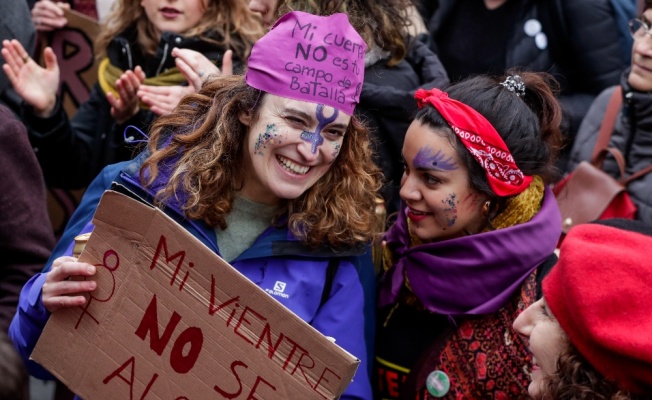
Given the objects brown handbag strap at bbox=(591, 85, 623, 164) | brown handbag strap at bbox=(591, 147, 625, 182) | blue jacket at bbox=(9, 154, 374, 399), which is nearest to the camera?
blue jacket at bbox=(9, 154, 374, 399)

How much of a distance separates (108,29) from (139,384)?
2.50m

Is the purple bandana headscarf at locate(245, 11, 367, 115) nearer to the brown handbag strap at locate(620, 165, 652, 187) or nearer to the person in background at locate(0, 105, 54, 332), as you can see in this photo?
the person in background at locate(0, 105, 54, 332)

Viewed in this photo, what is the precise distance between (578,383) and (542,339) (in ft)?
0.63

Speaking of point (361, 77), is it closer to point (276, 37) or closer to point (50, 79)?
point (276, 37)

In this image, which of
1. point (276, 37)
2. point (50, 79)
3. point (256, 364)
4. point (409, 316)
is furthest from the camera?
point (50, 79)

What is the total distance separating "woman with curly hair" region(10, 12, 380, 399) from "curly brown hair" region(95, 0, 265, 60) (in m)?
1.11

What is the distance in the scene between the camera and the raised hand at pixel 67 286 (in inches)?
102

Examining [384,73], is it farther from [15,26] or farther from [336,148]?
[15,26]

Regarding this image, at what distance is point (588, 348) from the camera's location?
2266mm

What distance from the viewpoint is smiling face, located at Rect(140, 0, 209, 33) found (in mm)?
4332

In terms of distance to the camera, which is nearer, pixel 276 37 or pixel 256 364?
pixel 256 364

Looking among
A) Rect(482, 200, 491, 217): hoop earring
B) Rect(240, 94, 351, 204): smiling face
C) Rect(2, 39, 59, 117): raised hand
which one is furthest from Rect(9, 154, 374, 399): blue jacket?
Rect(2, 39, 59, 117): raised hand

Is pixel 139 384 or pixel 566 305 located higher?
pixel 566 305

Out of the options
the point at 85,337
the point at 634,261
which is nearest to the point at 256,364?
the point at 85,337
